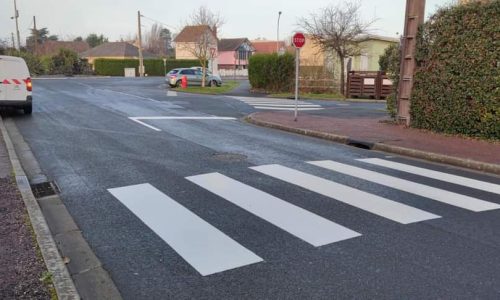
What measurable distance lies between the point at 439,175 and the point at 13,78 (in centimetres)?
1276

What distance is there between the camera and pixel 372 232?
5121mm

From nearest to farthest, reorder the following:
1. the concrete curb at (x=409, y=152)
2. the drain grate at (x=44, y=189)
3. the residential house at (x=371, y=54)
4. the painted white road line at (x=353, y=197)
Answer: the painted white road line at (x=353, y=197)
the drain grate at (x=44, y=189)
the concrete curb at (x=409, y=152)
the residential house at (x=371, y=54)

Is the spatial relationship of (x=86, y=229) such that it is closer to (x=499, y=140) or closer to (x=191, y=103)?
(x=499, y=140)

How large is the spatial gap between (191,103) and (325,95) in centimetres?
1051

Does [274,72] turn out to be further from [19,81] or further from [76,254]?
[76,254]

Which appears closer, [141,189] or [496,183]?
[141,189]

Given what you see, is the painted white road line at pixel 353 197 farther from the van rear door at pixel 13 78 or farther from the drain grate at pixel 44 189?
the van rear door at pixel 13 78

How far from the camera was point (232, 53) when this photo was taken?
87438 mm

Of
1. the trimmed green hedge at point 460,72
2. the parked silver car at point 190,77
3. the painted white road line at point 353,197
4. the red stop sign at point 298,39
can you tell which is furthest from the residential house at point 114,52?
the painted white road line at point 353,197

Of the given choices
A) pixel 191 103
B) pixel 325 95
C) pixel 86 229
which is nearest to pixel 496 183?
pixel 86 229

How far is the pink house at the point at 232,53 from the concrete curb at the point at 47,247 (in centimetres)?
8182

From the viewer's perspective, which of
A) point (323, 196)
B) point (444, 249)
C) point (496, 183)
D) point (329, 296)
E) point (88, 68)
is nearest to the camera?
point (329, 296)

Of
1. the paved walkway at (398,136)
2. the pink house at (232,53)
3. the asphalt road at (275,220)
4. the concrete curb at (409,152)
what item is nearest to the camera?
the asphalt road at (275,220)

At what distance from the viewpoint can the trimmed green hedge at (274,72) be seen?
3180 centimetres
